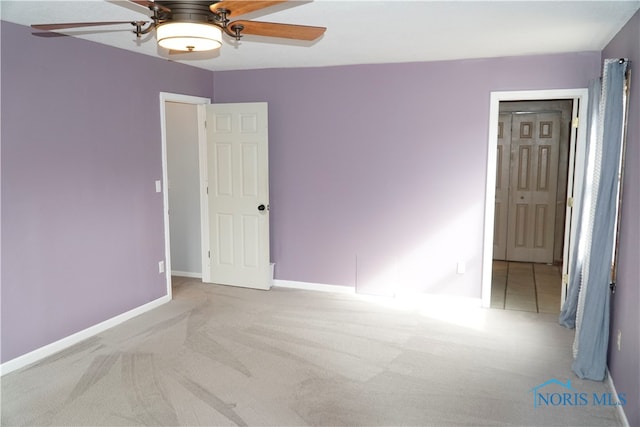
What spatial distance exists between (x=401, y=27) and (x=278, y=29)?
1.39m

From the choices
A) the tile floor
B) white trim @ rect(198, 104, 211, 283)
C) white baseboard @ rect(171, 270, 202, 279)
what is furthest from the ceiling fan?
white baseboard @ rect(171, 270, 202, 279)

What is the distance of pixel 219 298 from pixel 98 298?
1.25 m

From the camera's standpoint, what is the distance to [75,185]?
3.85 m

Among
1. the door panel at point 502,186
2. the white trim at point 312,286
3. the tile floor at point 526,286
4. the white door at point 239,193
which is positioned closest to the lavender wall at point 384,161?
the white trim at point 312,286

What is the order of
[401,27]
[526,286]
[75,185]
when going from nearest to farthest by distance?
[401,27] → [75,185] → [526,286]

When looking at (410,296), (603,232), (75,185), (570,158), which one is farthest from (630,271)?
(75,185)

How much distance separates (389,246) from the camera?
16.7 ft

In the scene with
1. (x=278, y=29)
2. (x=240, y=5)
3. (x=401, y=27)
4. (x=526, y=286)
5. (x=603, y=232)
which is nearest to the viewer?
(x=240, y=5)

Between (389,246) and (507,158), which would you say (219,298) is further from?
(507,158)

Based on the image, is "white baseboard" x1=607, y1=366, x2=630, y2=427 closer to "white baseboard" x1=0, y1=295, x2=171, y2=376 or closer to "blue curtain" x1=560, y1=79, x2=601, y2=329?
"blue curtain" x1=560, y1=79, x2=601, y2=329

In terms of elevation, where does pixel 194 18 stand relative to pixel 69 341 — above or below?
above

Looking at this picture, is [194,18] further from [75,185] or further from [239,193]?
[239,193]

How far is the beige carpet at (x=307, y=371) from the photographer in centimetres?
289

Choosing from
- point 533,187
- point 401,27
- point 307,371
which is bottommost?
point 307,371
